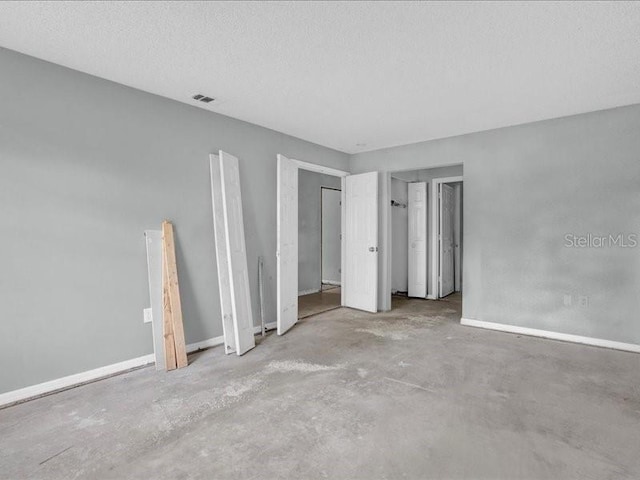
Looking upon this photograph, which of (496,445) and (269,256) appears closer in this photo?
(496,445)

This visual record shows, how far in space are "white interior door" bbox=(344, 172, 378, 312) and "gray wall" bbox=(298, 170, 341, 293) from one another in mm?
1559

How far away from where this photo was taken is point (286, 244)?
4445mm

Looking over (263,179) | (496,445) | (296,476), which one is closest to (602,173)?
(496,445)

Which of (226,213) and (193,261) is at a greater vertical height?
(226,213)

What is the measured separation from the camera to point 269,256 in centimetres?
451

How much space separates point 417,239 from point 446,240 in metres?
0.58

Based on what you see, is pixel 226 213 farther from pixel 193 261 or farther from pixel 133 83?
pixel 133 83

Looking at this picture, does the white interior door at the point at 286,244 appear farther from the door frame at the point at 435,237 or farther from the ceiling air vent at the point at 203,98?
the door frame at the point at 435,237

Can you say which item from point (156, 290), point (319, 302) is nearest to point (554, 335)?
point (319, 302)

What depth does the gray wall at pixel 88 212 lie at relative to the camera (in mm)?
2602

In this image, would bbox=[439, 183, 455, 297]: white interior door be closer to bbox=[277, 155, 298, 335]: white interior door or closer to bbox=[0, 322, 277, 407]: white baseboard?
bbox=[277, 155, 298, 335]: white interior door

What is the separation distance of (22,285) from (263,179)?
2604 millimetres

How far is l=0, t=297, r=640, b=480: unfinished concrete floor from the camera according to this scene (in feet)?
6.14

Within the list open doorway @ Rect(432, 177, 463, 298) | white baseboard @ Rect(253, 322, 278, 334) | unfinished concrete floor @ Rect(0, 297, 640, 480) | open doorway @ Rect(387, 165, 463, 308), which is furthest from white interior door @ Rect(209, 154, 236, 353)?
open doorway @ Rect(432, 177, 463, 298)
